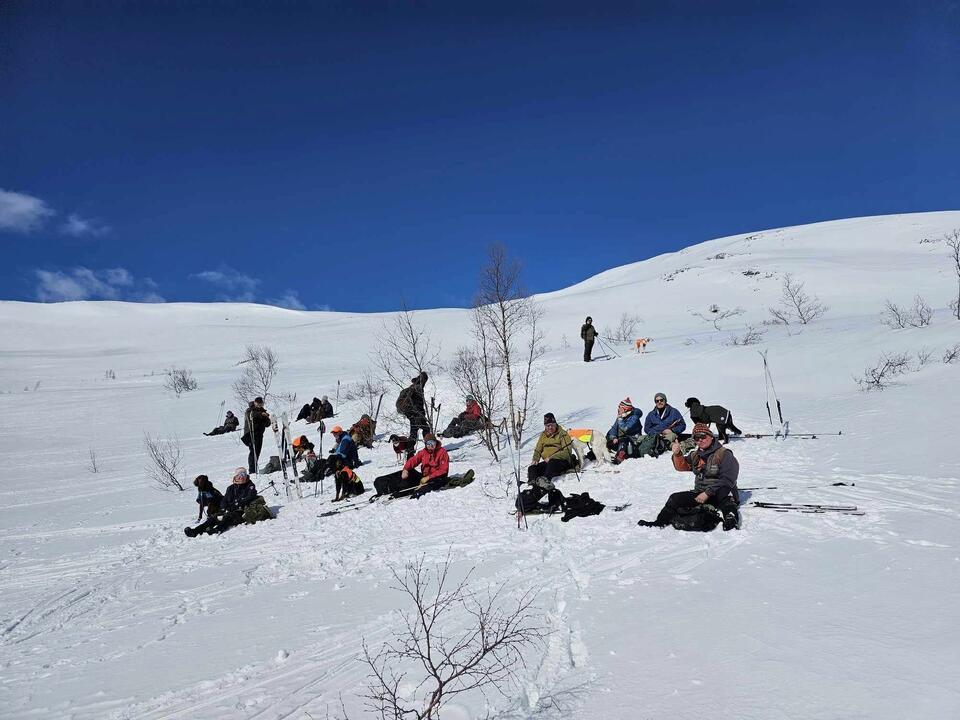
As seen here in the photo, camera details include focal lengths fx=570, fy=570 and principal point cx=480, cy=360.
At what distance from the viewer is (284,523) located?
386 inches

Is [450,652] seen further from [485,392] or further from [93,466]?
[93,466]

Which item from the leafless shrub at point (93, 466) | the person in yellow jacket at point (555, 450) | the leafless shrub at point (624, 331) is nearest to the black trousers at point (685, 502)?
the person in yellow jacket at point (555, 450)

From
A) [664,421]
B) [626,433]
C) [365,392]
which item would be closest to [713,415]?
[664,421]

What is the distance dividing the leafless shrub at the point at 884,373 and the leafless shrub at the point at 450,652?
11462 millimetres

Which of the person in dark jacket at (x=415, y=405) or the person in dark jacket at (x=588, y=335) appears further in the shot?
the person in dark jacket at (x=588, y=335)

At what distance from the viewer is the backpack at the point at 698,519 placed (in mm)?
6301

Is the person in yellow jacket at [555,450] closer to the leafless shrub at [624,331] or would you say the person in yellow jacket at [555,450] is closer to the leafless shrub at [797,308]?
the leafless shrub at [624,331]

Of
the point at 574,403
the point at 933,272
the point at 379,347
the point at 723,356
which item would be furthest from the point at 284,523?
the point at 933,272

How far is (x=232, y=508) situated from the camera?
33.6 ft

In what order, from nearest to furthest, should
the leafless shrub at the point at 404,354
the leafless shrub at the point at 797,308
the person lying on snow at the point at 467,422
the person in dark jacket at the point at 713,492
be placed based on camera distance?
1. the person in dark jacket at the point at 713,492
2. the person lying on snow at the point at 467,422
3. the leafless shrub at the point at 404,354
4. the leafless shrub at the point at 797,308

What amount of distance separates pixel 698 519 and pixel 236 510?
7742mm

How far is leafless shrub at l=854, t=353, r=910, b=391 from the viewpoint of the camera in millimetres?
12747

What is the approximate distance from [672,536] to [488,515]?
3041 millimetres

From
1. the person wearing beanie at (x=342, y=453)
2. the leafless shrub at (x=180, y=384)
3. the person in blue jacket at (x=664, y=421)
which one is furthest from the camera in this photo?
the leafless shrub at (x=180, y=384)
